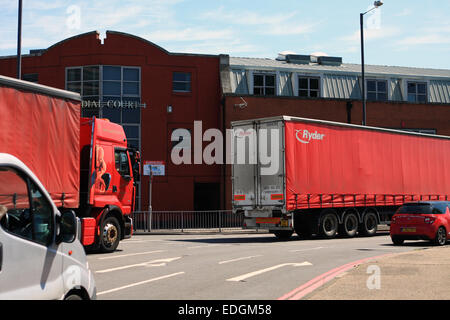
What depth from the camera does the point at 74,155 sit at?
14.5 m

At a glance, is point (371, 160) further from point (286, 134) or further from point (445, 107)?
point (445, 107)

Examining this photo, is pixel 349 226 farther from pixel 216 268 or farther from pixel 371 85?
pixel 371 85

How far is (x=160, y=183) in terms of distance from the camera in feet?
115

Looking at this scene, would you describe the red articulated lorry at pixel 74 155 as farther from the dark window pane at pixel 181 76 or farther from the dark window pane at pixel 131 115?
the dark window pane at pixel 181 76

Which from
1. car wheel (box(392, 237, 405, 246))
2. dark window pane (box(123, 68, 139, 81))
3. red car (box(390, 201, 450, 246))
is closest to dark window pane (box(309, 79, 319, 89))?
dark window pane (box(123, 68, 139, 81))

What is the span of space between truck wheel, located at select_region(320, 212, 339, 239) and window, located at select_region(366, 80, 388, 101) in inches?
752

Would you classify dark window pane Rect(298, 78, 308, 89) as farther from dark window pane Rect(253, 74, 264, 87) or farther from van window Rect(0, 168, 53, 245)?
van window Rect(0, 168, 53, 245)

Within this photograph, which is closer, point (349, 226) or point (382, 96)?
point (349, 226)

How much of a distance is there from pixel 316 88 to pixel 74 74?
15.5m

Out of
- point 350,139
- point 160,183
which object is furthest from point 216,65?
point 350,139

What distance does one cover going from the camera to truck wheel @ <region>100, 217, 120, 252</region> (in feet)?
53.9

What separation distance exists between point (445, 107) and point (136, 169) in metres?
28.9

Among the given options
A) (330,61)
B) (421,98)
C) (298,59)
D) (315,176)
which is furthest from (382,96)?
(315,176)

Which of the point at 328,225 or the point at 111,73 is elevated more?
the point at 111,73
